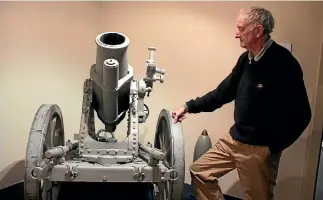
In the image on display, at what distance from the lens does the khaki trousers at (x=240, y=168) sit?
218 cm

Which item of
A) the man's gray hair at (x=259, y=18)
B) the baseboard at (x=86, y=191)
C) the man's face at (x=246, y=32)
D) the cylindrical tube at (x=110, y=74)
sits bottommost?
the baseboard at (x=86, y=191)

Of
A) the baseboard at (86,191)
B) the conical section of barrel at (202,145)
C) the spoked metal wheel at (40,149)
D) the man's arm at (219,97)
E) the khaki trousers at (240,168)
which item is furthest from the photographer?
the conical section of barrel at (202,145)

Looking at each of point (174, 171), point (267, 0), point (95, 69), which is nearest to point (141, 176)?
point (174, 171)

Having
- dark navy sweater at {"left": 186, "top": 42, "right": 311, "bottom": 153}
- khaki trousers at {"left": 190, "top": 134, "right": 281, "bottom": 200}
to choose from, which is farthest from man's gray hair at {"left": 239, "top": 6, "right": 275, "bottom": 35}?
khaki trousers at {"left": 190, "top": 134, "right": 281, "bottom": 200}

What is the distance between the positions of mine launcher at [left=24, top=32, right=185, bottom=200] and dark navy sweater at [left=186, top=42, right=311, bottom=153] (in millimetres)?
416

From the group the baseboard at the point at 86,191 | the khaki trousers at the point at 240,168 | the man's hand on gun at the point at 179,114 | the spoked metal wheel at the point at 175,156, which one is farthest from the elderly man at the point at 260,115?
the baseboard at the point at 86,191

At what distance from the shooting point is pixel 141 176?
2217 millimetres

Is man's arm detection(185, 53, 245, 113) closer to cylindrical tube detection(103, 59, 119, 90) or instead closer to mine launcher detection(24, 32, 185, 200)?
mine launcher detection(24, 32, 185, 200)

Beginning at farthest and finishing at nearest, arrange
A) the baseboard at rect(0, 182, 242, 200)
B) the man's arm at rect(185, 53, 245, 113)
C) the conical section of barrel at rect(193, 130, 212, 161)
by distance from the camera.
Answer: the conical section of barrel at rect(193, 130, 212, 161) < the baseboard at rect(0, 182, 242, 200) < the man's arm at rect(185, 53, 245, 113)

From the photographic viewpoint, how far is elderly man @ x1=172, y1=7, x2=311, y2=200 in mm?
2092

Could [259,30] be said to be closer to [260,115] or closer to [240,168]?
[260,115]

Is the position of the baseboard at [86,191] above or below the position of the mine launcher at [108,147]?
below

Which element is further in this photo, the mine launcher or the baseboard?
the baseboard

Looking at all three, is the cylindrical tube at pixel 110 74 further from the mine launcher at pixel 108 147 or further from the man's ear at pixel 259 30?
the man's ear at pixel 259 30
